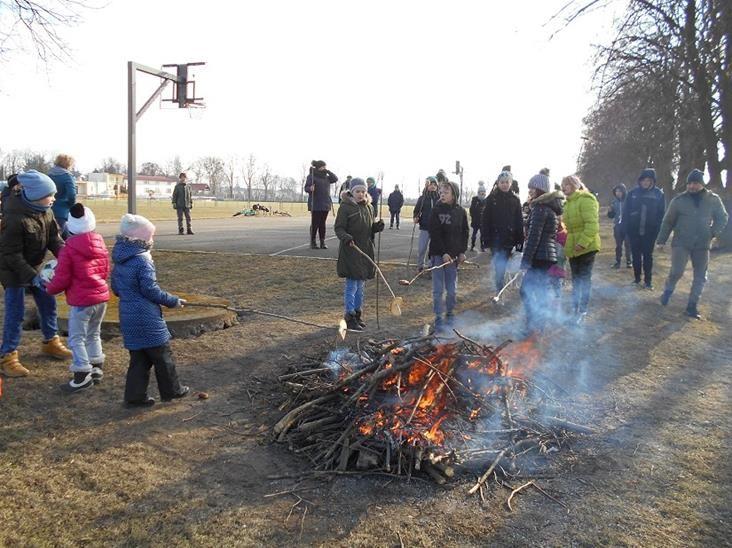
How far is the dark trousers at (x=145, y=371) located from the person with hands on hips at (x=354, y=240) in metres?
2.53

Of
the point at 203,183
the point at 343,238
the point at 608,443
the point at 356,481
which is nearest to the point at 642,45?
the point at 343,238

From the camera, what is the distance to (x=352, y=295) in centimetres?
649

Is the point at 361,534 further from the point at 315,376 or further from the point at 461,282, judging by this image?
the point at 461,282

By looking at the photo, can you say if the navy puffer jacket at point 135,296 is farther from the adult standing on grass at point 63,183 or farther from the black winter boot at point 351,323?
the adult standing on grass at point 63,183

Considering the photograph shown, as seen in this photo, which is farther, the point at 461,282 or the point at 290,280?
the point at 461,282

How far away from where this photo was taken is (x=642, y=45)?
1573 centimetres

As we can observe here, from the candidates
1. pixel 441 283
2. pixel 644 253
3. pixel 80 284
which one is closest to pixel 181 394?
pixel 80 284

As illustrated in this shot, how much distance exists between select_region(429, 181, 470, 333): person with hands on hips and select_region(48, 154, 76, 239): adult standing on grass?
15.1 feet

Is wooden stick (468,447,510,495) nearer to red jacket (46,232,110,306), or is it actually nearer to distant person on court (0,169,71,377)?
red jacket (46,232,110,306)

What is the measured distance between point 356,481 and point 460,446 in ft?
2.53

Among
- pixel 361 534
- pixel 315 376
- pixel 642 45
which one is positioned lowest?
pixel 361 534

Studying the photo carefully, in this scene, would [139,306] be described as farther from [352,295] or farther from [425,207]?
[425,207]

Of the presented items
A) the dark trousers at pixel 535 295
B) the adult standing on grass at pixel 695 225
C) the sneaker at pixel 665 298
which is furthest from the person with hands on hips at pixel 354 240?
the sneaker at pixel 665 298

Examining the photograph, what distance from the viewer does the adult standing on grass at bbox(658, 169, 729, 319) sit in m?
7.76
